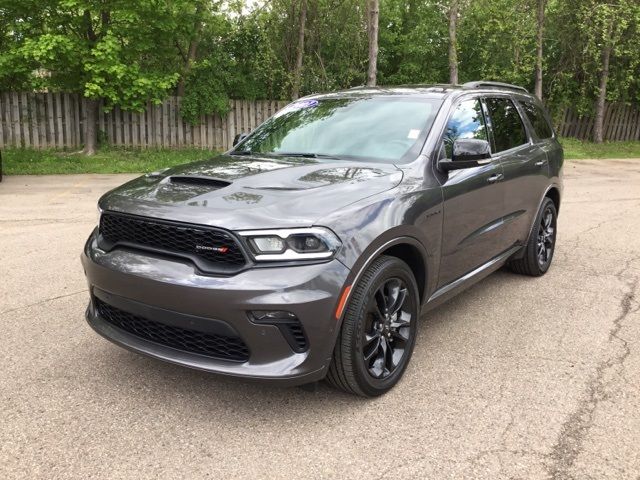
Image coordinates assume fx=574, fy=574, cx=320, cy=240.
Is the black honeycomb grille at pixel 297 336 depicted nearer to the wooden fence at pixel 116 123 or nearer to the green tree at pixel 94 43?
the green tree at pixel 94 43

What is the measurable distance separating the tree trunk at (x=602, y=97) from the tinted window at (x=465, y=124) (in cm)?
1840

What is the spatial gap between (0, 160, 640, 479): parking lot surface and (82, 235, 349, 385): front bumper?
0.27m

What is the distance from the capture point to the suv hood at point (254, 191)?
288cm

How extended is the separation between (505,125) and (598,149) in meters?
18.9

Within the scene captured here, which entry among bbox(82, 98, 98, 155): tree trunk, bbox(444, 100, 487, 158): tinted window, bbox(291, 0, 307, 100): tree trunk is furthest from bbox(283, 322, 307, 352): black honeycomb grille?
bbox(291, 0, 307, 100): tree trunk

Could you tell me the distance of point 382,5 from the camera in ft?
72.7

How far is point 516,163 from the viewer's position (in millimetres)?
4910

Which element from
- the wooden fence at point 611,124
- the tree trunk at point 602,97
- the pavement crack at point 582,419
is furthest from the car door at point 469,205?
the wooden fence at point 611,124

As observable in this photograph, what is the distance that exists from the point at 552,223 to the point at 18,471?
527cm

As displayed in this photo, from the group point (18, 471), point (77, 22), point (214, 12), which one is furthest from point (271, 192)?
point (214, 12)

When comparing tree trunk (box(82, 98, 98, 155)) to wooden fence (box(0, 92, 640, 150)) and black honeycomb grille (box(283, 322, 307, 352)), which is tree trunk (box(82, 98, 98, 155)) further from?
black honeycomb grille (box(283, 322, 307, 352))

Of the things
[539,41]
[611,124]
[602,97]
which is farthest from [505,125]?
[611,124]

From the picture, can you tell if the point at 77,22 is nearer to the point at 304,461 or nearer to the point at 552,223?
the point at 552,223

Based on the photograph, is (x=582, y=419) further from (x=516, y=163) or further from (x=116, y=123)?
(x=116, y=123)
